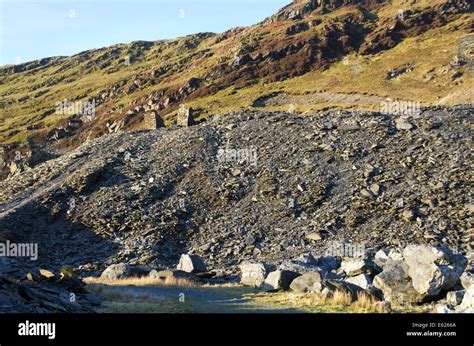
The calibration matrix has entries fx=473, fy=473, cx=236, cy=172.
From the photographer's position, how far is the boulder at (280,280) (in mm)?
21797

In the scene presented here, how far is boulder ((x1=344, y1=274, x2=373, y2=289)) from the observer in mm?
18484

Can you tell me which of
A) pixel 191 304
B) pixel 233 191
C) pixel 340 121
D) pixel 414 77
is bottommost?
pixel 191 304

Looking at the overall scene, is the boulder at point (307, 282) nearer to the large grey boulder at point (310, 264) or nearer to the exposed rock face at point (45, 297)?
the large grey boulder at point (310, 264)

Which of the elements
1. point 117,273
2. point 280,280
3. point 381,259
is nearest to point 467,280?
point 381,259

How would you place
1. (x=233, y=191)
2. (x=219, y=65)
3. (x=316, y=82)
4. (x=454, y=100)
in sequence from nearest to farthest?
(x=233, y=191), (x=454, y=100), (x=316, y=82), (x=219, y=65)

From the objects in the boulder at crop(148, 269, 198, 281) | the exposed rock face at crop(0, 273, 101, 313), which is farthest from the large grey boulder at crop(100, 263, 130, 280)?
the exposed rock face at crop(0, 273, 101, 313)

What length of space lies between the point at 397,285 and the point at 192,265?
14.9 meters

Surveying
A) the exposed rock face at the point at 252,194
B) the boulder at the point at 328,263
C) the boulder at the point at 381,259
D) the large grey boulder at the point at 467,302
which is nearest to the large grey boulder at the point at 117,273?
the exposed rock face at the point at 252,194

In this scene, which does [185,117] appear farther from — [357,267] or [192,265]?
[357,267]

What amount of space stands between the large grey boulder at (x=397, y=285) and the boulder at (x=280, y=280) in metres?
5.18
